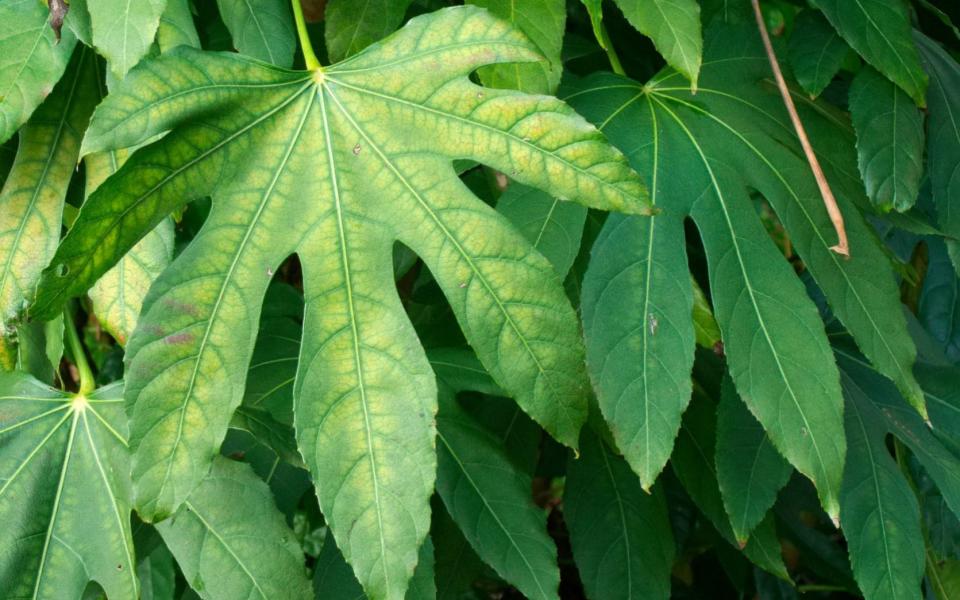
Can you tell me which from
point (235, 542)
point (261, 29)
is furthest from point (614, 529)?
point (261, 29)

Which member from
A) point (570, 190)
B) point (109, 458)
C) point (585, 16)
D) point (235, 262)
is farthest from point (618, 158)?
point (585, 16)

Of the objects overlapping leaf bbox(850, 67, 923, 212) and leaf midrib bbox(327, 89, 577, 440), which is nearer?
leaf midrib bbox(327, 89, 577, 440)

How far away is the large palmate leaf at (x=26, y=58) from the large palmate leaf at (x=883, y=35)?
80cm

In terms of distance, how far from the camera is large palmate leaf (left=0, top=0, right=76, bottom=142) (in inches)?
38.4

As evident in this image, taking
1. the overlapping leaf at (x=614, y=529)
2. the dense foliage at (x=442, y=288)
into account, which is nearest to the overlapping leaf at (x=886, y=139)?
the dense foliage at (x=442, y=288)

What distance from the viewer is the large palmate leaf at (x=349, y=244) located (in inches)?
32.8

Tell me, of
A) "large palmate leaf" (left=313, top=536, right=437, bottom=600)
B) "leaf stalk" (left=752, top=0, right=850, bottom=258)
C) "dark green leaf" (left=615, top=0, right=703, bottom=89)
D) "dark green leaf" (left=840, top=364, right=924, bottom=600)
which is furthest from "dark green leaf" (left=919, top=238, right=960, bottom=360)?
"large palmate leaf" (left=313, top=536, right=437, bottom=600)

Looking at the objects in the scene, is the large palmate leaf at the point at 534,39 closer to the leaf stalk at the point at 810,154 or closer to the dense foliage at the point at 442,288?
Result: the dense foliage at the point at 442,288

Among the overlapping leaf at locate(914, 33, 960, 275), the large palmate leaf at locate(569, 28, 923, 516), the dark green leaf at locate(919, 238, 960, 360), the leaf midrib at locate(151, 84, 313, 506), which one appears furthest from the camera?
the dark green leaf at locate(919, 238, 960, 360)

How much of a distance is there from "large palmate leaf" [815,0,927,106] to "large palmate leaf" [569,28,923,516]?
80 millimetres

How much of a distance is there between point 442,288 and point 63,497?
42 centimetres

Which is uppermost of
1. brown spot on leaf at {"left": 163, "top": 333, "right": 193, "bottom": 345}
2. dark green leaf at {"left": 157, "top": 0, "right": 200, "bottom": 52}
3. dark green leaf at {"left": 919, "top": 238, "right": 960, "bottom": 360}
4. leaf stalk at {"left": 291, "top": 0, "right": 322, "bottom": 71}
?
dark green leaf at {"left": 157, "top": 0, "right": 200, "bottom": 52}

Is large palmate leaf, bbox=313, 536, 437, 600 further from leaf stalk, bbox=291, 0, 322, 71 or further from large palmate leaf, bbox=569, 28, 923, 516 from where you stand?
leaf stalk, bbox=291, 0, 322, 71

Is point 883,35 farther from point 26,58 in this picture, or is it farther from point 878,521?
point 26,58
